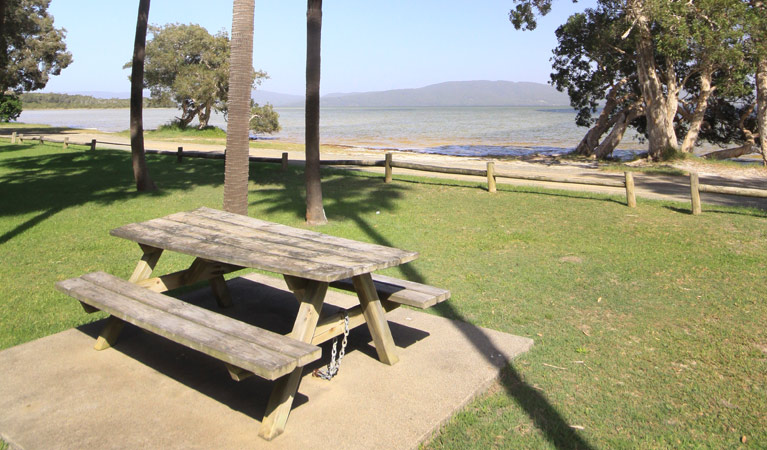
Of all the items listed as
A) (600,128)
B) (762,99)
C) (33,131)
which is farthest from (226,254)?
(33,131)

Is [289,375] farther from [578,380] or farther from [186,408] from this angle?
[578,380]

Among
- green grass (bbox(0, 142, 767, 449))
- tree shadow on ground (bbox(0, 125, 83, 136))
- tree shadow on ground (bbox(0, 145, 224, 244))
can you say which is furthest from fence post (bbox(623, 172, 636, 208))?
tree shadow on ground (bbox(0, 125, 83, 136))

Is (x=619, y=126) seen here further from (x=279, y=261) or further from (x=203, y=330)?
(x=203, y=330)

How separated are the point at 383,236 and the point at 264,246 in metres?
4.58

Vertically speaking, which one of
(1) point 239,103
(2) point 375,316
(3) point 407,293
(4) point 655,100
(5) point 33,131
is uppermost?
(4) point 655,100

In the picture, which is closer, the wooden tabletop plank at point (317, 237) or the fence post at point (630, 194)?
the wooden tabletop plank at point (317, 237)

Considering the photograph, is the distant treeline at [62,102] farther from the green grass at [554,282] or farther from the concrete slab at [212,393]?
the concrete slab at [212,393]

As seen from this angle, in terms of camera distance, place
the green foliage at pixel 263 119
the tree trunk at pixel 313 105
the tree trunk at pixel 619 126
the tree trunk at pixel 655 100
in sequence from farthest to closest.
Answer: the green foliage at pixel 263 119
the tree trunk at pixel 619 126
the tree trunk at pixel 655 100
the tree trunk at pixel 313 105

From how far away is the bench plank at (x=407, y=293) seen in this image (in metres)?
4.36

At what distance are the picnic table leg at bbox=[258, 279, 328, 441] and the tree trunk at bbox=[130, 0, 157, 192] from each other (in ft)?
33.3

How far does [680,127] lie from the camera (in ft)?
77.0

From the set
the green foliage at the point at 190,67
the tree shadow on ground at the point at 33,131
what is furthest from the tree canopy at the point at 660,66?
the tree shadow on ground at the point at 33,131

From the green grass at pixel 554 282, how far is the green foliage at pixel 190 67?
23101 millimetres

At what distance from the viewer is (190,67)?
36688 mm
